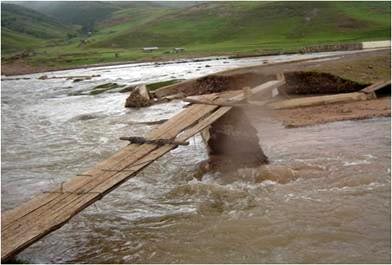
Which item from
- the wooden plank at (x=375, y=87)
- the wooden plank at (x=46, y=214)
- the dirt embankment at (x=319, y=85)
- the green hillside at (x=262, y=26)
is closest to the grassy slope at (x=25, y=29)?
the green hillside at (x=262, y=26)

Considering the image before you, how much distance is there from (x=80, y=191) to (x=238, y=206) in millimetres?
3283

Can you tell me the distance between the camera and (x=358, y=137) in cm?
1402

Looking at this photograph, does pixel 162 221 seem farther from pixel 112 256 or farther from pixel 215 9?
pixel 215 9

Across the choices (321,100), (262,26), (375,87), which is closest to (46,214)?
(321,100)

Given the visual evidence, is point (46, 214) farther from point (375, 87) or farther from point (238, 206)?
point (375, 87)

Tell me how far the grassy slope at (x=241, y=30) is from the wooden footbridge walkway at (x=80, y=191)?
172 ft

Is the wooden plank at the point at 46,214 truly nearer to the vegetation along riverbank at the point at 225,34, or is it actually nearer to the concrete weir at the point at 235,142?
the concrete weir at the point at 235,142

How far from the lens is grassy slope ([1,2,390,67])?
243 feet

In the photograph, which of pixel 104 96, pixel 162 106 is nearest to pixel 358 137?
pixel 162 106

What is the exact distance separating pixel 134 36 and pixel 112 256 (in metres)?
106

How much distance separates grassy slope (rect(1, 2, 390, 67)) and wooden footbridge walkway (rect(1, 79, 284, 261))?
52.3 m

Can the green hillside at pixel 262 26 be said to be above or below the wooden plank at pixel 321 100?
above

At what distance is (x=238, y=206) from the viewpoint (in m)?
9.43

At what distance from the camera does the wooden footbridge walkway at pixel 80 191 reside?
6.27 metres
